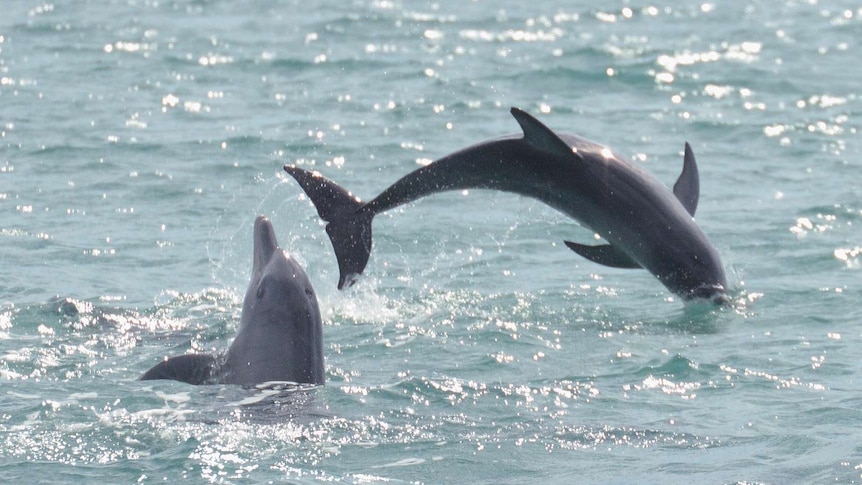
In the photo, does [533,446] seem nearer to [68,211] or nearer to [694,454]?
[694,454]

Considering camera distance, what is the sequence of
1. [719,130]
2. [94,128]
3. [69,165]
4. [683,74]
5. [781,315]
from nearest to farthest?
[781,315]
[69,165]
[94,128]
[719,130]
[683,74]

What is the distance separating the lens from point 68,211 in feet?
62.3

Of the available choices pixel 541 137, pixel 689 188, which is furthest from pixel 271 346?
pixel 689 188

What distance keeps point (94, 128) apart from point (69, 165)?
8.92 feet

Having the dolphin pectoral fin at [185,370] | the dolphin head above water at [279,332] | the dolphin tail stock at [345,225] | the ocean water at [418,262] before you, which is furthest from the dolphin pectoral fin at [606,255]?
the dolphin pectoral fin at [185,370]

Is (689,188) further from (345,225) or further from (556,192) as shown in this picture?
(345,225)

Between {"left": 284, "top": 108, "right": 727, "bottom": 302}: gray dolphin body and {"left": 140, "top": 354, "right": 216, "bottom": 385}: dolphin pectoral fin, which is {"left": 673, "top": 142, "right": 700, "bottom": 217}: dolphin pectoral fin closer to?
{"left": 284, "top": 108, "right": 727, "bottom": 302}: gray dolphin body

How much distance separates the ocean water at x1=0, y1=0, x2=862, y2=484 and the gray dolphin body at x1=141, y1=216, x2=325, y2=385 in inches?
9.1

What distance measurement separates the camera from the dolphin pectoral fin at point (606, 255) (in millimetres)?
14562

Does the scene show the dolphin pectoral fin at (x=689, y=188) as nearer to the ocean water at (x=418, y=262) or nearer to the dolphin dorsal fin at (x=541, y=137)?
the ocean water at (x=418, y=262)

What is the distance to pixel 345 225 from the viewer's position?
45.2ft

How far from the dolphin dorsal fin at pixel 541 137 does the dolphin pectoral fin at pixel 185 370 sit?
363cm

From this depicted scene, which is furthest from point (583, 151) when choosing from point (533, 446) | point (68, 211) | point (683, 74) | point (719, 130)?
point (683, 74)

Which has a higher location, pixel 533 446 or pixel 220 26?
pixel 220 26
